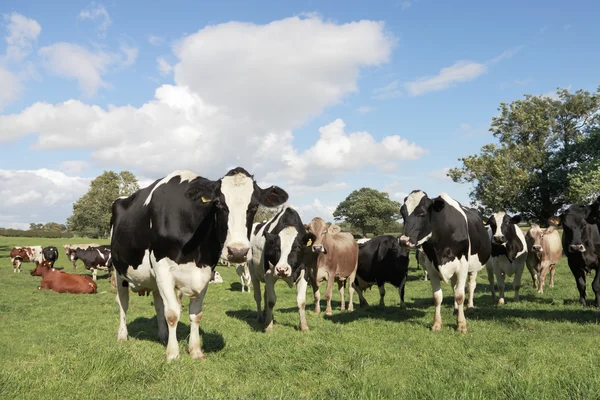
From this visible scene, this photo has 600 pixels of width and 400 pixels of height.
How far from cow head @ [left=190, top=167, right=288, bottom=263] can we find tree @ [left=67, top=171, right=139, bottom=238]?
72.9 metres

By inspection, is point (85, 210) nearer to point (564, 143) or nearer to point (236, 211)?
point (564, 143)

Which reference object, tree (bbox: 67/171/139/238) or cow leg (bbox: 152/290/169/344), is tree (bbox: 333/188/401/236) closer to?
tree (bbox: 67/171/139/238)

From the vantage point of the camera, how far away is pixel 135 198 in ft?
25.4

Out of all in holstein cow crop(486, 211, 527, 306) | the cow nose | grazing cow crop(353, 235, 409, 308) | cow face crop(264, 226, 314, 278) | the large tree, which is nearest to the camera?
the cow nose

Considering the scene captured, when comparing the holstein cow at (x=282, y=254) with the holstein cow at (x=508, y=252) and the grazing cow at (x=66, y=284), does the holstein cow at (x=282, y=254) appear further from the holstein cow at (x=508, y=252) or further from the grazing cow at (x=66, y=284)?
the grazing cow at (x=66, y=284)

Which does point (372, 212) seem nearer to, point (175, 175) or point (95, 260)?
point (95, 260)

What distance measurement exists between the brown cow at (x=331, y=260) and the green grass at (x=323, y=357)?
858 mm

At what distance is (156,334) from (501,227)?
9.91 m

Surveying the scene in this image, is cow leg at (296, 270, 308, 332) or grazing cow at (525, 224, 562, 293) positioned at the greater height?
grazing cow at (525, 224, 562, 293)

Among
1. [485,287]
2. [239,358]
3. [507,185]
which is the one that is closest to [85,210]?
[507,185]

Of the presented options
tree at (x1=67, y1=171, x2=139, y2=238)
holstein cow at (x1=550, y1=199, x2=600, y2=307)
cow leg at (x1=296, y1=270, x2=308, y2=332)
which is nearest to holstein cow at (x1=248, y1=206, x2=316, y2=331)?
cow leg at (x1=296, y1=270, x2=308, y2=332)

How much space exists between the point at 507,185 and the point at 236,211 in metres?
30.4

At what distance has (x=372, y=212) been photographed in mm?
89250

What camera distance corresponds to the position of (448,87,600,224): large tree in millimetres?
31536
